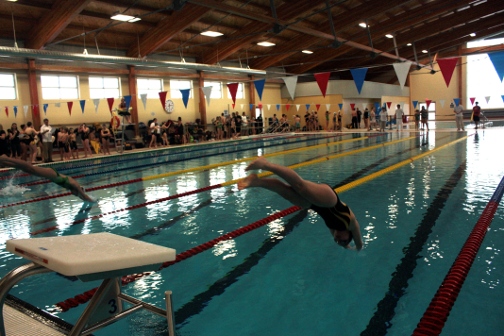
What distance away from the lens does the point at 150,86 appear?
1723cm

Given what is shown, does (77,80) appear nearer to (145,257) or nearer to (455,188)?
(455,188)

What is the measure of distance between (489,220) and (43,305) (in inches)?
155

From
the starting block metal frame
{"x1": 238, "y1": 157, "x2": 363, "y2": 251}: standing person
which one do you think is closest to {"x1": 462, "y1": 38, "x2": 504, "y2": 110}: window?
{"x1": 238, "y1": 157, "x2": 363, "y2": 251}: standing person

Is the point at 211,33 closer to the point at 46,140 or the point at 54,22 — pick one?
the point at 54,22

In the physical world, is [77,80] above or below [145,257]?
above

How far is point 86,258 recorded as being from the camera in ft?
4.67

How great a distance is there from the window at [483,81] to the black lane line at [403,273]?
26.4m

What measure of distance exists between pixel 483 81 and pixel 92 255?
3127 cm

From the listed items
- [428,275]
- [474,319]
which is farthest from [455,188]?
[474,319]

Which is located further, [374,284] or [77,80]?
[77,80]

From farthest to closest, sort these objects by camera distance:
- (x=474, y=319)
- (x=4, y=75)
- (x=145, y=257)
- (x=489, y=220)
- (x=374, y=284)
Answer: (x=4, y=75) < (x=489, y=220) < (x=374, y=284) < (x=474, y=319) < (x=145, y=257)

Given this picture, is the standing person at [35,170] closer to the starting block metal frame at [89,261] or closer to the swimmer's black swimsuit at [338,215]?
the starting block metal frame at [89,261]

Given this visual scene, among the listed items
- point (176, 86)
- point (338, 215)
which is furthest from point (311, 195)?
point (176, 86)

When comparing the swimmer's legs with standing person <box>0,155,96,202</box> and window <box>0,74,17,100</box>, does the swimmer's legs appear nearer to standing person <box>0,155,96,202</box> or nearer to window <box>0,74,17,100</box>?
standing person <box>0,155,96,202</box>
